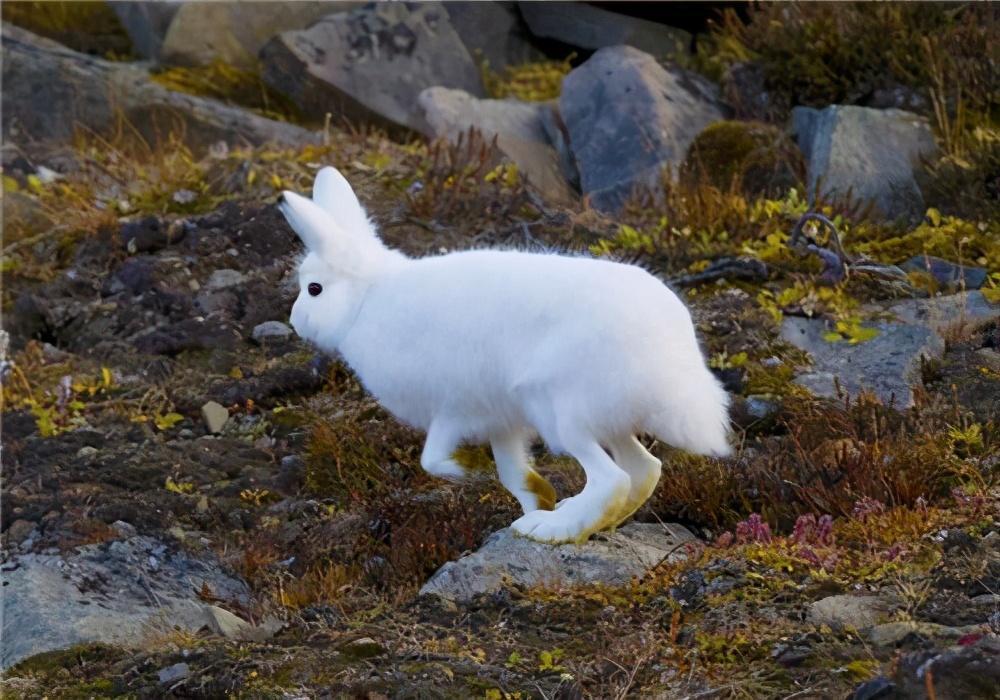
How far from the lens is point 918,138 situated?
9664 millimetres

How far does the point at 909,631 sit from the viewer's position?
4340 mm

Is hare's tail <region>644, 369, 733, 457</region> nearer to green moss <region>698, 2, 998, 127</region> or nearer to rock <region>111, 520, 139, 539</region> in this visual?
rock <region>111, 520, 139, 539</region>

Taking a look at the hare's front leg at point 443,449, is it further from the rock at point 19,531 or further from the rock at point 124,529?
the rock at point 19,531

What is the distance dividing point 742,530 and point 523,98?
305 inches

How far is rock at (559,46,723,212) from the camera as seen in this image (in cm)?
1023

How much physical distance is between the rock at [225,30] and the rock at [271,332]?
5.58 meters

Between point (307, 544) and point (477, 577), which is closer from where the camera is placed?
point (477, 577)

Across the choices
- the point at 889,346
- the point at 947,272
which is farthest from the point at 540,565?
the point at 947,272

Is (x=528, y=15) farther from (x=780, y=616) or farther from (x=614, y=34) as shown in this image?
(x=780, y=616)

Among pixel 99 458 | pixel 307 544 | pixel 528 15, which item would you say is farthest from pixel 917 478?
pixel 528 15

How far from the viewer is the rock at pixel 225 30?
13.4 m

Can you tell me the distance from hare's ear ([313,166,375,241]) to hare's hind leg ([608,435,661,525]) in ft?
5.28

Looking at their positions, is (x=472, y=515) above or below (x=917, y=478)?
below

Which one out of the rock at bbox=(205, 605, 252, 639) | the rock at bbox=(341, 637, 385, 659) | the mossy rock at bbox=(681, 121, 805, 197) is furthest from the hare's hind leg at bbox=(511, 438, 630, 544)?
the mossy rock at bbox=(681, 121, 805, 197)
